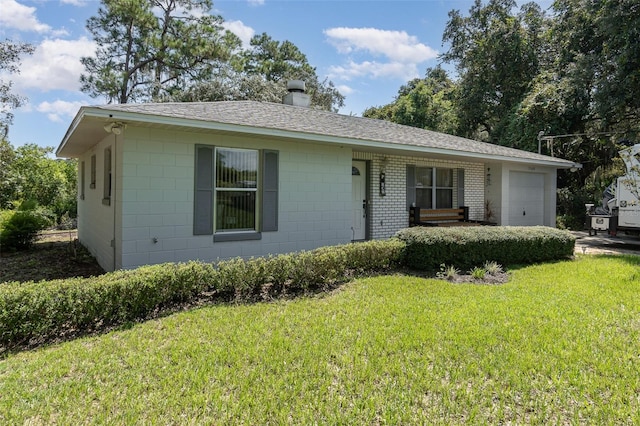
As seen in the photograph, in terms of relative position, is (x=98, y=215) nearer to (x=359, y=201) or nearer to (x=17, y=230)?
(x=17, y=230)

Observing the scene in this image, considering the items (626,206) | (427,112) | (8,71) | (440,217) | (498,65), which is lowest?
(440,217)

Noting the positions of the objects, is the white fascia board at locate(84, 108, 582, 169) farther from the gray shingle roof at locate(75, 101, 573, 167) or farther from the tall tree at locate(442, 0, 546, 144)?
the tall tree at locate(442, 0, 546, 144)

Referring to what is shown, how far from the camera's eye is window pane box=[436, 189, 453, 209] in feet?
40.3

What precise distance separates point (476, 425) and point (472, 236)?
5.67 metres

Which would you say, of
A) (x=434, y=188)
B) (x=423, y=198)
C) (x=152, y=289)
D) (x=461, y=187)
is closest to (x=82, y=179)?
(x=152, y=289)

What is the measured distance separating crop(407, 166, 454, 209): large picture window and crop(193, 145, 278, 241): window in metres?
5.44

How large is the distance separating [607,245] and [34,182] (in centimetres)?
2432

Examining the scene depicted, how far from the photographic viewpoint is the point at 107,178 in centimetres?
785

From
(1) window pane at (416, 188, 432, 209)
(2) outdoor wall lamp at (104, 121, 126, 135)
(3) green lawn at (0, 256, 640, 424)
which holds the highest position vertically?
(2) outdoor wall lamp at (104, 121, 126, 135)

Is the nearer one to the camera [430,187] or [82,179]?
[430,187]

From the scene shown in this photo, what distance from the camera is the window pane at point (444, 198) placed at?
12.3 meters

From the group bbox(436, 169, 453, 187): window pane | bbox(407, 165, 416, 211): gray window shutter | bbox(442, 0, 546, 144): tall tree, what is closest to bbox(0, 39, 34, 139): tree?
bbox(407, 165, 416, 211): gray window shutter

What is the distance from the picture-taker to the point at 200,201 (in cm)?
680

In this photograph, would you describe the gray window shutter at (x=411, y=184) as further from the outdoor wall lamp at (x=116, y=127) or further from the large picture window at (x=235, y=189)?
the outdoor wall lamp at (x=116, y=127)
